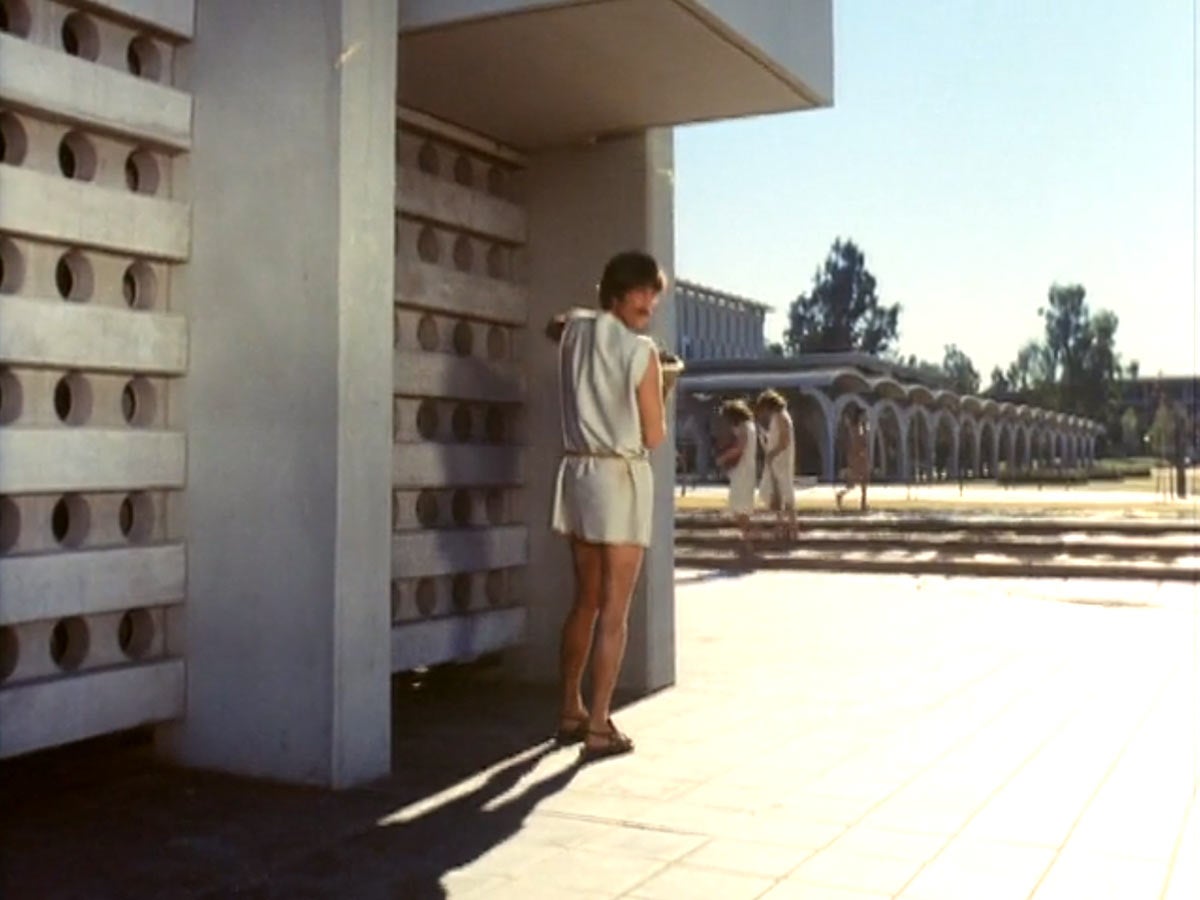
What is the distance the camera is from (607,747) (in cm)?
526

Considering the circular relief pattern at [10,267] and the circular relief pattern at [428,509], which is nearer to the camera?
the circular relief pattern at [10,267]

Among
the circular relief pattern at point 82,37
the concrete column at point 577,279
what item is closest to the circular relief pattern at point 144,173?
the circular relief pattern at point 82,37

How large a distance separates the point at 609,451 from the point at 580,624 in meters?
0.78

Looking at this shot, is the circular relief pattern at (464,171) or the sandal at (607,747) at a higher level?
the circular relief pattern at (464,171)

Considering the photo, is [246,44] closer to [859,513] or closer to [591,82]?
[591,82]

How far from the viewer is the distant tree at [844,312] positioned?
122m

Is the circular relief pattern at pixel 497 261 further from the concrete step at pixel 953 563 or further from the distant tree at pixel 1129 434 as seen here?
the distant tree at pixel 1129 434

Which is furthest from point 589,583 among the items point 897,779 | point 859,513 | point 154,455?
point 859,513

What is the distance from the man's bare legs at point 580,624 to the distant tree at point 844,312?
117395 mm

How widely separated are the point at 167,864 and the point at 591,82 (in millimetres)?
3888

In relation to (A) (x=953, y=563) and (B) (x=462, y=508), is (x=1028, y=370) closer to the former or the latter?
(A) (x=953, y=563)

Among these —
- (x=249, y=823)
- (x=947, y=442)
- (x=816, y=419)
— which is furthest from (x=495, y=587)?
(x=947, y=442)

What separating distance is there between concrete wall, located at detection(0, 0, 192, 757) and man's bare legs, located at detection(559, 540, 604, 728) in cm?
160

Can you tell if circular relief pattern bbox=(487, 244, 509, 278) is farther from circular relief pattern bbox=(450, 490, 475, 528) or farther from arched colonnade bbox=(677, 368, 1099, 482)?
arched colonnade bbox=(677, 368, 1099, 482)
